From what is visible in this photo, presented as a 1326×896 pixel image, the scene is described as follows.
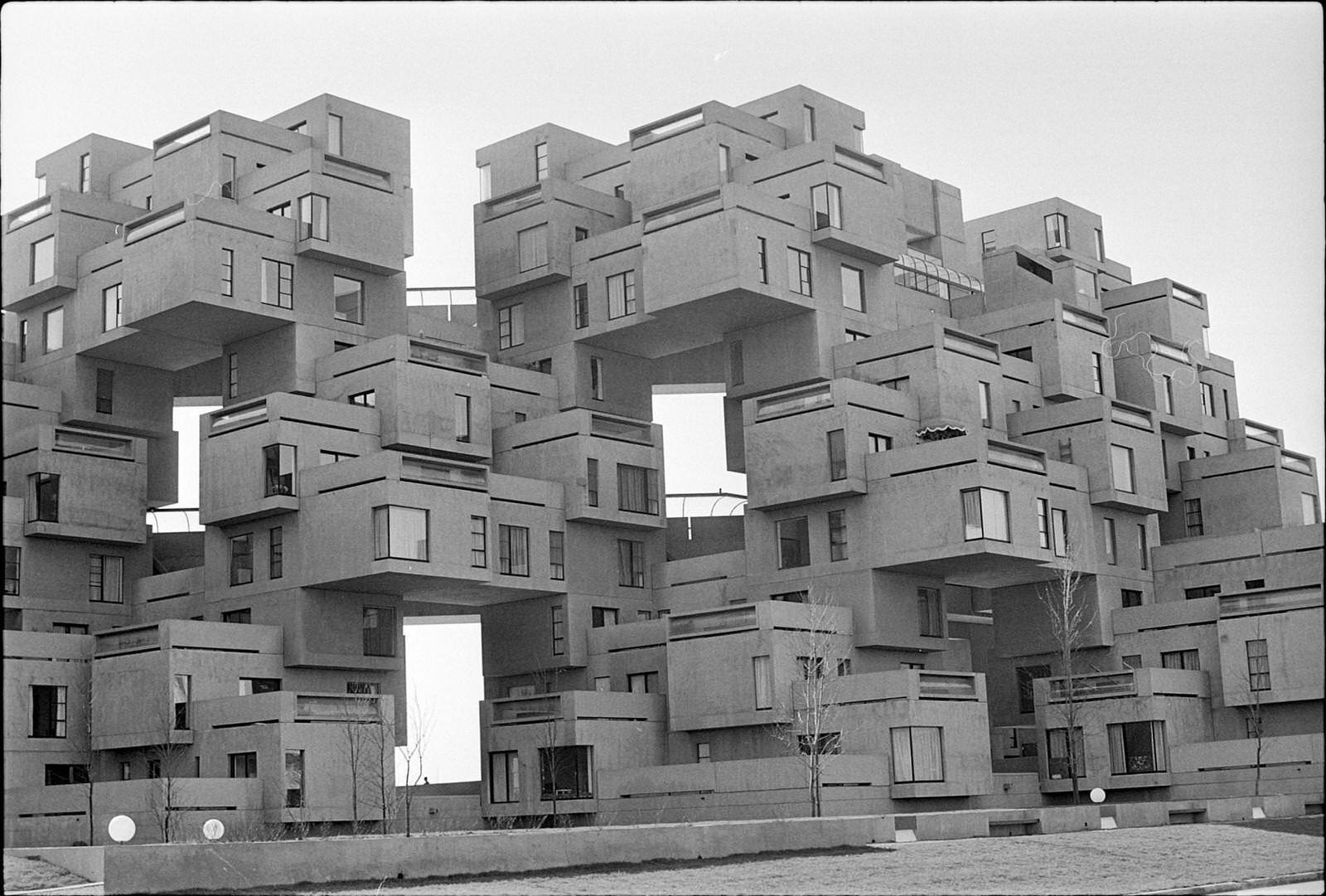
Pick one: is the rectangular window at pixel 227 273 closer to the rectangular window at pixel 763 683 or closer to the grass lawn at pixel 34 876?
the rectangular window at pixel 763 683

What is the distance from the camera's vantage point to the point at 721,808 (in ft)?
203

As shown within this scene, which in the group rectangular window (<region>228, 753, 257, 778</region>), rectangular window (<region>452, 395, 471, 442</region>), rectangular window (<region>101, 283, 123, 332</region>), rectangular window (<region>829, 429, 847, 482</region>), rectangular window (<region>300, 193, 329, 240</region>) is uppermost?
rectangular window (<region>300, 193, 329, 240</region>)

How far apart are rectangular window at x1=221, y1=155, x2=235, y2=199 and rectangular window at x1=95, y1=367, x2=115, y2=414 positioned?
1005 centimetres

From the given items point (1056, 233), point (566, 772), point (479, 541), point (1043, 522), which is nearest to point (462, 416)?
point (479, 541)

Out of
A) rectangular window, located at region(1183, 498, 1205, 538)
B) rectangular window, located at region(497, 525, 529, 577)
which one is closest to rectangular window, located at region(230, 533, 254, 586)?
rectangular window, located at region(497, 525, 529, 577)

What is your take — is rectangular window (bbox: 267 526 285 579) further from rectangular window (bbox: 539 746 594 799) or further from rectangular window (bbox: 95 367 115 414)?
rectangular window (bbox: 95 367 115 414)

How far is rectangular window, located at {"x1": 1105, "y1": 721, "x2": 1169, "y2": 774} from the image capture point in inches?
2650

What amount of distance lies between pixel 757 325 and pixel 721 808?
85.9 ft

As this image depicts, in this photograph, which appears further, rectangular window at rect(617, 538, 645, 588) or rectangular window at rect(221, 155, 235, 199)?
rectangular window at rect(221, 155, 235, 199)

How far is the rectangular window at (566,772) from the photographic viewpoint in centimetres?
6675

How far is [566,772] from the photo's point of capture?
6762cm

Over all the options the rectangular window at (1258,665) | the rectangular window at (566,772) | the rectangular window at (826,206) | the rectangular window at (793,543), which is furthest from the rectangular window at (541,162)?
the rectangular window at (1258,665)

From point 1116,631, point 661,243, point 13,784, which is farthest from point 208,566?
point 1116,631

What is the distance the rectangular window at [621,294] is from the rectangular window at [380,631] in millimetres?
18582
